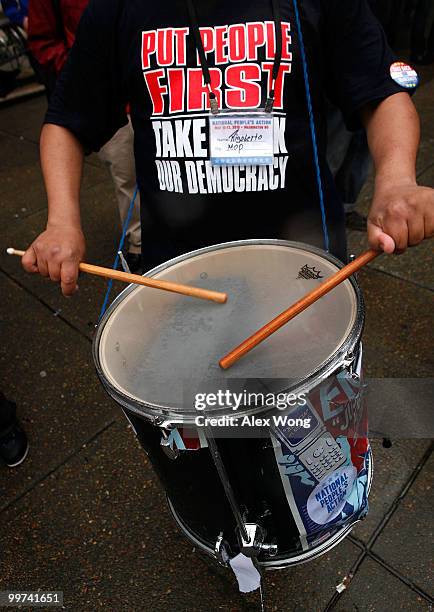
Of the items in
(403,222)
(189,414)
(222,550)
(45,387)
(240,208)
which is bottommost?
(45,387)

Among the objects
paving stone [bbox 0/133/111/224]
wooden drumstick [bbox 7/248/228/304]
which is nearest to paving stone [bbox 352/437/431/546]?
wooden drumstick [bbox 7/248/228/304]

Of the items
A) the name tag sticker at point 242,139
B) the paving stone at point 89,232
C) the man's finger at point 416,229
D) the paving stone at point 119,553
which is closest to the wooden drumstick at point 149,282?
the name tag sticker at point 242,139

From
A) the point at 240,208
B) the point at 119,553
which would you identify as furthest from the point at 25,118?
the point at 119,553

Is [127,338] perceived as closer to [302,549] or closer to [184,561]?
[302,549]

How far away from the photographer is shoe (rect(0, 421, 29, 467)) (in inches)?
85.5

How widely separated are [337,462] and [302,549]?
37 centimetres

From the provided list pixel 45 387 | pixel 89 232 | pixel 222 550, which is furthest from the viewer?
pixel 89 232

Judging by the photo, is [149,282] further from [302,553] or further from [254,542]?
[302,553]

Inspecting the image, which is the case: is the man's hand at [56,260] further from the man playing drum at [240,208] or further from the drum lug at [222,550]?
the drum lug at [222,550]

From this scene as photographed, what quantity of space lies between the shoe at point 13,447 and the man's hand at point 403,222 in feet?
5.96

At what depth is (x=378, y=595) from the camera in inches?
64.5

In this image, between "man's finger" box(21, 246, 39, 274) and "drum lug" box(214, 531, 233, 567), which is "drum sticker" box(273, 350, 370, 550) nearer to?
"drum lug" box(214, 531, 233, 567)

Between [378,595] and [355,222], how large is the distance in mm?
2339

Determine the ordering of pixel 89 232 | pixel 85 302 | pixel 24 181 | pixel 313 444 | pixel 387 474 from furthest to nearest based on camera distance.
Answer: pixel 24 181 < pixel 89 232 < pixel 85 302 < pixel 387 474 < pixel 313 444
